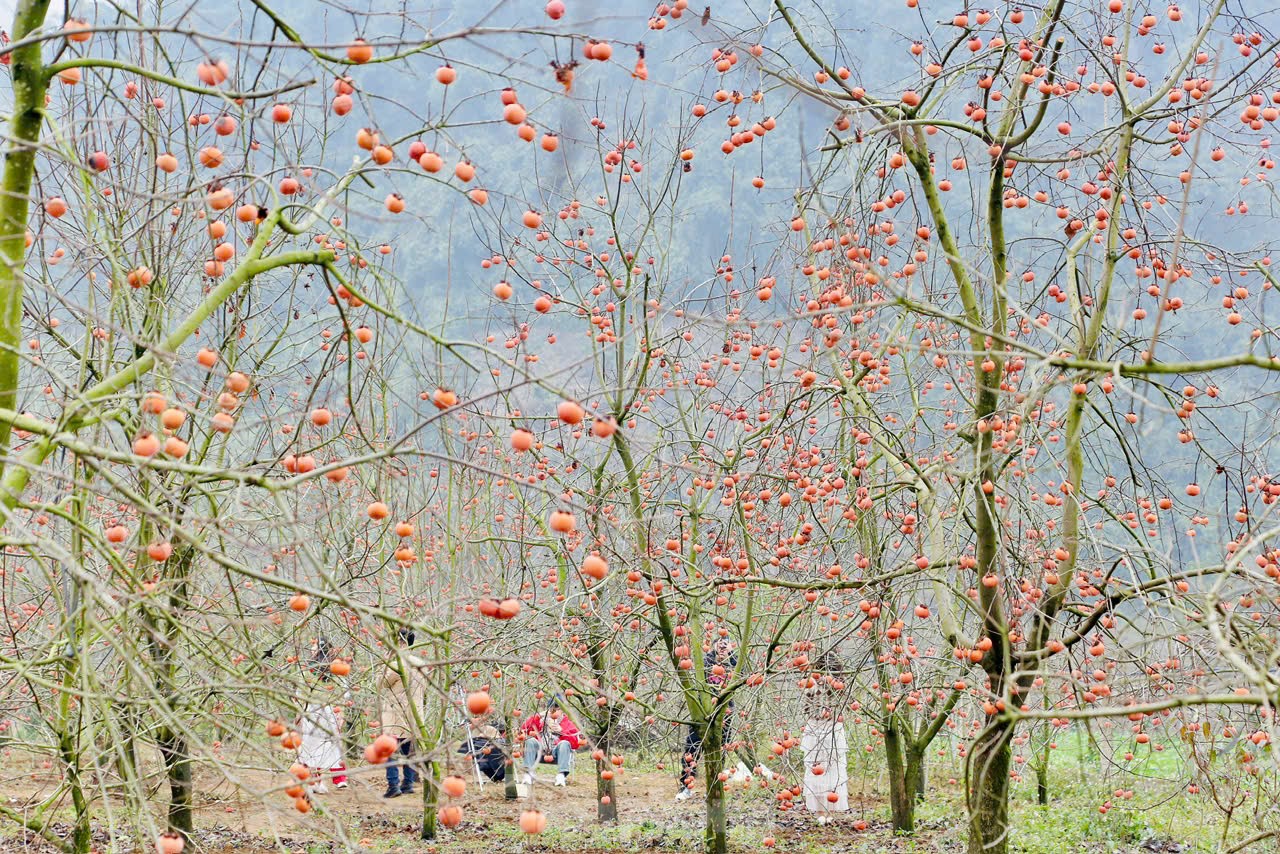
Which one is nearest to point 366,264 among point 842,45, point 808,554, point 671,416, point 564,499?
point 564,499

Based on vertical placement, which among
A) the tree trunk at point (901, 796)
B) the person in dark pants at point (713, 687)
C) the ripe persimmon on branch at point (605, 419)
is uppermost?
the ripe persimmon on branch at point (605, 419)

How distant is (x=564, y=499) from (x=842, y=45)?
3558 millimetres

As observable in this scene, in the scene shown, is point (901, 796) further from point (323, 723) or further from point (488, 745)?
point (323, 723)

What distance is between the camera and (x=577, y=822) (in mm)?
11859

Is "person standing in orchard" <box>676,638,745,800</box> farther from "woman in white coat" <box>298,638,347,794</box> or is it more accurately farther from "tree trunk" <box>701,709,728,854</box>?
"woman in white coat" <box>298,638,347,794</box>

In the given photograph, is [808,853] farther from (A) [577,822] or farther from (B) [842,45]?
(B) [842,45]

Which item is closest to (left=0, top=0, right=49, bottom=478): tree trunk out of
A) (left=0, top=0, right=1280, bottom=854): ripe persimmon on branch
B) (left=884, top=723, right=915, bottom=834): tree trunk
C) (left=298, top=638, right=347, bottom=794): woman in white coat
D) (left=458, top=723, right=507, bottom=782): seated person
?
(left=0, top=0, right=1280, bottom=854): ripe persimmon on branch

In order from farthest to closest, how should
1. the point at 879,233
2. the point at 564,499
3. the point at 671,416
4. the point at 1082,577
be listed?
the point at 671,416
the point at 1082,577
the point at 879,233
the point at 564,499

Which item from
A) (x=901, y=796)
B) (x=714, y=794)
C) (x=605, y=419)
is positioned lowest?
(x=901, y=796)

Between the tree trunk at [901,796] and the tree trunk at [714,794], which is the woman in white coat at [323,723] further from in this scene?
the tree trunk at [901,796]

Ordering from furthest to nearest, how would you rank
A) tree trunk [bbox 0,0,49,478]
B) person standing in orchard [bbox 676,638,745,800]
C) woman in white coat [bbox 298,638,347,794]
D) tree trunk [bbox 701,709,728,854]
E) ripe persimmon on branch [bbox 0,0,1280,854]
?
1. person standing in orchard [bbox 676,638,745,800]
2. tree trunk [bbox 701,709,728,854]
3. tree trunk [bbox 0,0,49,478]
4. ripe persimmon on branch [bbox 0,0,1280,854]
5. woman in white coat [bbox 298,638,347,794]

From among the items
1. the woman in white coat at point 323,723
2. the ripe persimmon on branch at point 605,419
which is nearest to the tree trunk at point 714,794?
the ripe persimmon on branch at point 605,419

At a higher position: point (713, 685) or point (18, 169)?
point (18, 169)

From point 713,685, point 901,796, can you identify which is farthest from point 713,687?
point 901,796
